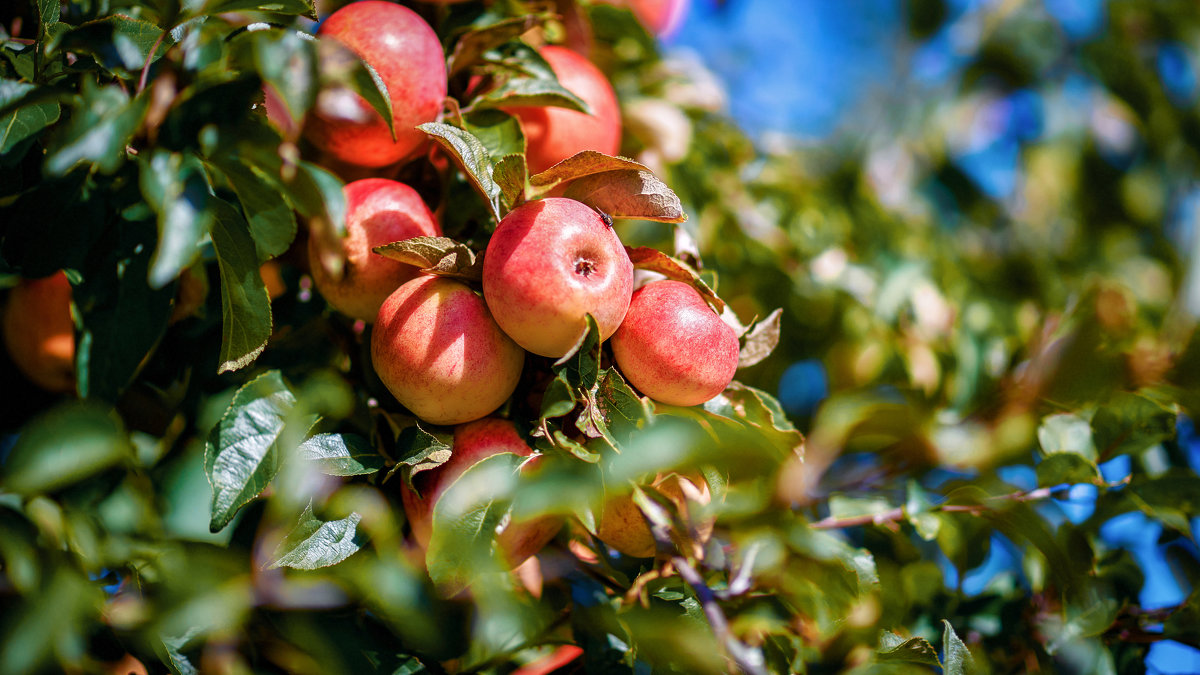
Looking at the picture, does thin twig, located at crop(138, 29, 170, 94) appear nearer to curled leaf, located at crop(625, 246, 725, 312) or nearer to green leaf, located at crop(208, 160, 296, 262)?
green leaf, located at crop(208, 160, 296, 262)

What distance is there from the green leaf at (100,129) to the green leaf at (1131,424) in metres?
1.14

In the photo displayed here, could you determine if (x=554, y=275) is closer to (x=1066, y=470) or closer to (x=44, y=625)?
(x=44, y=625)

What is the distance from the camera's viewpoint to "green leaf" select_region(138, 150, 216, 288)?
536 millimetres

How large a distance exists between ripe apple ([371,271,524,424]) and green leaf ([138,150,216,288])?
0.69 ft

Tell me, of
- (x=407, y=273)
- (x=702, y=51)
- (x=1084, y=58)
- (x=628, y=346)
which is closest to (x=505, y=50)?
(x=407, y=273)

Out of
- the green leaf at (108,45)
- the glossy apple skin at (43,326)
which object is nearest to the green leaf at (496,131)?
the green leaf at (108,45)

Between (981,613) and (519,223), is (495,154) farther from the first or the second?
(981,613)

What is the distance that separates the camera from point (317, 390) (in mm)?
794

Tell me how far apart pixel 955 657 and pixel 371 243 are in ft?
2.47

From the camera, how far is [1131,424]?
3.16 ft

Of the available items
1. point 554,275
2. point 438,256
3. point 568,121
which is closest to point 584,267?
point 554,275

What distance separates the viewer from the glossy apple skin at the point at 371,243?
2.65 ft

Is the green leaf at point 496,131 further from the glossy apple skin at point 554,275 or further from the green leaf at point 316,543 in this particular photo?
the green leaf at point 316,543

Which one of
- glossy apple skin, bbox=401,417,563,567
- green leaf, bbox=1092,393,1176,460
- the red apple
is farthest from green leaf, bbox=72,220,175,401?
green leaf, bbox=1092,393,1176,460
